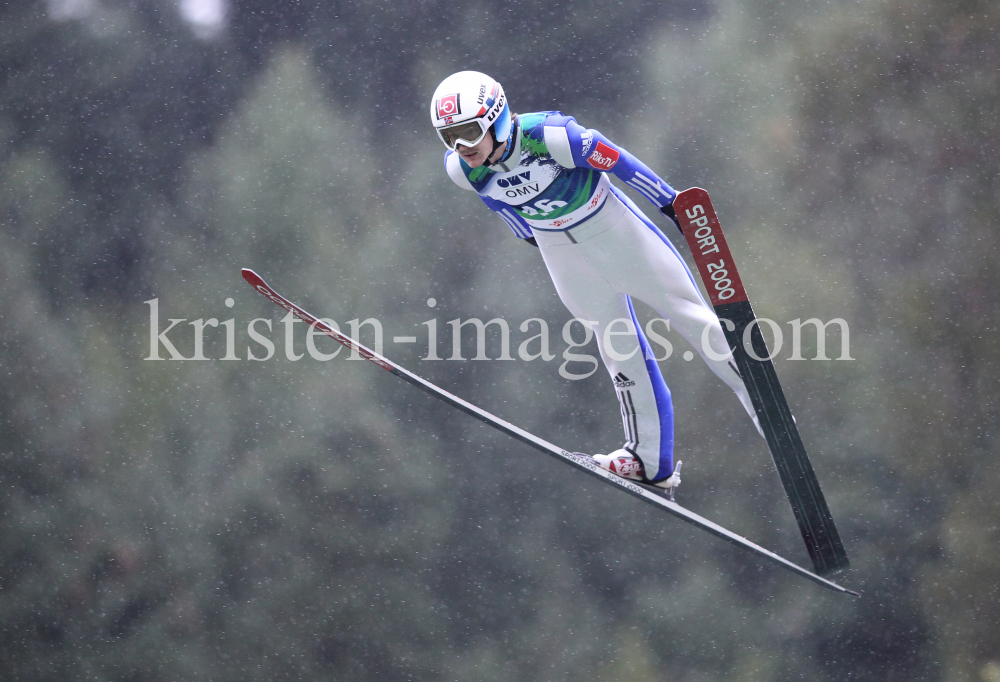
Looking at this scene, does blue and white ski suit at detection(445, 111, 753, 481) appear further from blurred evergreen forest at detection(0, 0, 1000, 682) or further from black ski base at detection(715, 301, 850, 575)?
blurred evergreen forest at detection(0, 0, 1000, 682)

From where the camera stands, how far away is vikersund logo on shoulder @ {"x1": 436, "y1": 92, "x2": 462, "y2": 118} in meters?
3.19

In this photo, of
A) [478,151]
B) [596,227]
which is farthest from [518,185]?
[596,227]

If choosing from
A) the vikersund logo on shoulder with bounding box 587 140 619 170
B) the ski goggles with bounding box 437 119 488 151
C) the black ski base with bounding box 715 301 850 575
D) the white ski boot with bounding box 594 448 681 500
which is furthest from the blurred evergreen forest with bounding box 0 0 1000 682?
the ski goggles with bounding box 437 119 488 151

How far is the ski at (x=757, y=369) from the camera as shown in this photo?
3232 millimetres

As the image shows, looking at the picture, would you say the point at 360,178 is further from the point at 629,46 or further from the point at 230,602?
the point at 230,602

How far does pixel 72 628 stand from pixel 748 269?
476 centimetres

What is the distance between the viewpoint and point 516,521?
253 inches

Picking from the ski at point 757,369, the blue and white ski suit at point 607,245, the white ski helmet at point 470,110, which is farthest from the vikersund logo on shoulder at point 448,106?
the ski at point 757,369

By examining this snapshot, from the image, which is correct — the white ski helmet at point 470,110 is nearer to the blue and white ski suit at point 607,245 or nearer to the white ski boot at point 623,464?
the blue and white ski suit at point 607,245

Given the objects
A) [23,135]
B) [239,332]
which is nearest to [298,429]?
[239,332]

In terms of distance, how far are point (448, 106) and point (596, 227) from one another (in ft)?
2.16

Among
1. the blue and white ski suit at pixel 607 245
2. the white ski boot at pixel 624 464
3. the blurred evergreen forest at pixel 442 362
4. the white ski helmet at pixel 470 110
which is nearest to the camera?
the white ski helmet at pixel 470 110

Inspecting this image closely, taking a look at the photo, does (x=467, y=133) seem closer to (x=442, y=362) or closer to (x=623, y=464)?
(x=623, y=464)

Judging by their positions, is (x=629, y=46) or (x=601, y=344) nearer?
(x=601, y=344)
